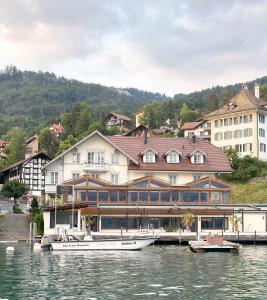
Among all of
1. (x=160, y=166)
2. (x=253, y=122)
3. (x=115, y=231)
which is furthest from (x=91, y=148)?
(x=253, y=122)

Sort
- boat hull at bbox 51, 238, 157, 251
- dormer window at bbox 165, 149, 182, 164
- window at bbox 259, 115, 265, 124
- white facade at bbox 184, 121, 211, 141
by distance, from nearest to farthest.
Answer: boat hull at bbox 51, 238, 157, 251, dormer window at bbox 165, 149, 182, 164, window at bbox 259, 115, 265, 124, white facade at bbox 184, 121, 211, 141

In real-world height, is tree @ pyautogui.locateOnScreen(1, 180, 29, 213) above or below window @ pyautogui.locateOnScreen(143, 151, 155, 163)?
below

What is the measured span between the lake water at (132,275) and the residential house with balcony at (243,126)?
5180 cm

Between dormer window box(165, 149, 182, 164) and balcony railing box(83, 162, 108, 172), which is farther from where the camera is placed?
dormer window box(165, 149, 182, 164)

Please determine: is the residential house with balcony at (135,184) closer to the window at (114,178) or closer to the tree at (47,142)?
the window at (114,178)

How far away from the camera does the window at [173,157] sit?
90.7 meters

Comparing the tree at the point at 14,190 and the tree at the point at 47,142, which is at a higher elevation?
the tree at the point at 47,142

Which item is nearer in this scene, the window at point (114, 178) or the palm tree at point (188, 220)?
the palm tree at point (188, 220)

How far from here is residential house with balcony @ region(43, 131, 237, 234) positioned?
261ft

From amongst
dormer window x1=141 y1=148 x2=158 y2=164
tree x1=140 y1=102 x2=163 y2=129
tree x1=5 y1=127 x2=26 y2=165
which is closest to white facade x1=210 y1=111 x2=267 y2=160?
dormer window x1=141 y1=148 x2=158 y2=164

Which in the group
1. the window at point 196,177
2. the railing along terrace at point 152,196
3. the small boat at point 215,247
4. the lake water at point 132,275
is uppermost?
the window at point 196,177

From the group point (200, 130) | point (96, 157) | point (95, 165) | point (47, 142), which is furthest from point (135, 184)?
point (47, 142)

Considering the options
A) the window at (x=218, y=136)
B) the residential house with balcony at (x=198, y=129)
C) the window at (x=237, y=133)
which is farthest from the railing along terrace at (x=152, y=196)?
the residential house with balcony at (x=198, y=129)

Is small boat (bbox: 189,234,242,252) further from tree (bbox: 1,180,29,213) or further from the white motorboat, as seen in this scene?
tree (bbox: 1,180,29,213)
